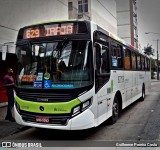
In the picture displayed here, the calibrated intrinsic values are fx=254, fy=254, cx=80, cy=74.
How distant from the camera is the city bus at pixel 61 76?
5.95 meters

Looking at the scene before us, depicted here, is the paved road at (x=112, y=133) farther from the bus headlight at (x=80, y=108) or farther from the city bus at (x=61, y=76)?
the bus headlight at (x=80, y=108)

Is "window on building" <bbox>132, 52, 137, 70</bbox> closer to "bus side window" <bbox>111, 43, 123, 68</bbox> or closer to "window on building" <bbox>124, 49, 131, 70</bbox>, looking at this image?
"window on building" <bbox>124, 49, 131, 70</bbox>

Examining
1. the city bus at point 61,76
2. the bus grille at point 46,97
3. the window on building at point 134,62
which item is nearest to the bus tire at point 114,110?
the city bus at point 61,76

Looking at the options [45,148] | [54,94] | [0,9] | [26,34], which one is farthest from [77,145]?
[0,9]

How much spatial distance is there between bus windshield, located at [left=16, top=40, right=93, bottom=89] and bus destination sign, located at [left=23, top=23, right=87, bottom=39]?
0.27 m

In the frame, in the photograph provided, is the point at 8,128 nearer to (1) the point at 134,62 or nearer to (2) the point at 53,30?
(2) the point at 53,30

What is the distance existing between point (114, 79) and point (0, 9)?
18.6ft

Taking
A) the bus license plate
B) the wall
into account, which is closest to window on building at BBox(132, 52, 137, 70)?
the bus license plate

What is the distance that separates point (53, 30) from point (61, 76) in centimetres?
125

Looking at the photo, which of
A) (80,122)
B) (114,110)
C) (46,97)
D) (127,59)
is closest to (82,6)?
(127,59)

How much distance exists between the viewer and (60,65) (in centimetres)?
614

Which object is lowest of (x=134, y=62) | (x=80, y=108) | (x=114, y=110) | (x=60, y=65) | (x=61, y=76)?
(x=114, y=110)

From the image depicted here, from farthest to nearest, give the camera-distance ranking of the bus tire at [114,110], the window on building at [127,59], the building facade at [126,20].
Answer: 1. the building facade at [126,20]
2. the window on building at [127,59]
3. the bus tire at [114,110]

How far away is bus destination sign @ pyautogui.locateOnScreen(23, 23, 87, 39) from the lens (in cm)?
630
